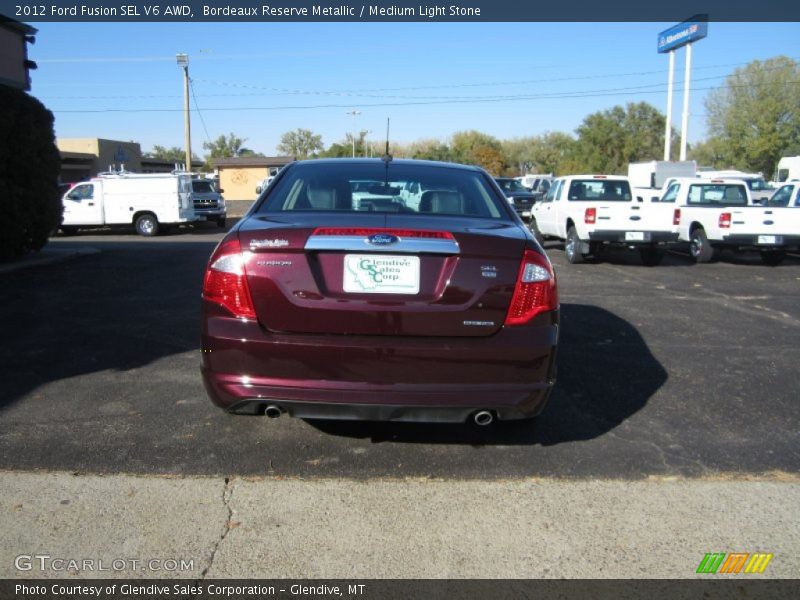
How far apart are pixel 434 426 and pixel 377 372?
125cm

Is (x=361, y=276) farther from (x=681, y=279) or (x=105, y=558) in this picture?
(x=681, y=279)

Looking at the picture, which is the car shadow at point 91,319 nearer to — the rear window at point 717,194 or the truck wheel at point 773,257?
the rear window at point 717,194

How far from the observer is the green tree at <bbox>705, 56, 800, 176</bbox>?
162 feet

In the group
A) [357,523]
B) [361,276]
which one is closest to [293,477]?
[357,523]

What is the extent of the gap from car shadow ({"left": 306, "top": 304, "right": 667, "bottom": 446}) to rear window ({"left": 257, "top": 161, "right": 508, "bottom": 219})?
54.4 inches

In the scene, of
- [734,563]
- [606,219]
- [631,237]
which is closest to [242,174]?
[606,219]

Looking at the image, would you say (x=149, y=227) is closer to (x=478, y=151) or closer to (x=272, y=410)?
(x=272, y=410)

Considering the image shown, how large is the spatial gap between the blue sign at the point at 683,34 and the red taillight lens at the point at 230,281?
48531 mm

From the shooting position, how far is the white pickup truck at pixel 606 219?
44.4 feet

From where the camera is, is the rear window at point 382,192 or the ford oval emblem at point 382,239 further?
the rear window at point 382,192

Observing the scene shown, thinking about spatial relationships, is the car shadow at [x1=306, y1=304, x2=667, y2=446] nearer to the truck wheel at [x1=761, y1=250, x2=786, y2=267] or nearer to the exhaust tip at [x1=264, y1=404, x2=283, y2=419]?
Answer: the exhaust tip at [x1=264, y1=404, x2=283, y2=419]

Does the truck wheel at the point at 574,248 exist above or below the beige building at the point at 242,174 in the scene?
below

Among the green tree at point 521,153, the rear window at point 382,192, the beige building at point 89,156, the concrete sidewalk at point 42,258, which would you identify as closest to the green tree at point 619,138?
the green tree at point 521,153

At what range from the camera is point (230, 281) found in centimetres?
346
